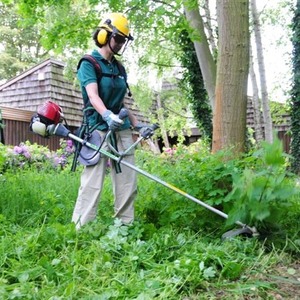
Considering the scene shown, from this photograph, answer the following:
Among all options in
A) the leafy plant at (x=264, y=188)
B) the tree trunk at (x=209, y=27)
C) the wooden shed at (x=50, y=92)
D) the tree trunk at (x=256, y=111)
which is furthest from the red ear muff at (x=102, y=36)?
the wooden shed at (x=50, y=92)

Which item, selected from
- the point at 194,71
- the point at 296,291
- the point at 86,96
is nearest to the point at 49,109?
the point at 86,96

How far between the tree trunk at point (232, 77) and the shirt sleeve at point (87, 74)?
1500mm

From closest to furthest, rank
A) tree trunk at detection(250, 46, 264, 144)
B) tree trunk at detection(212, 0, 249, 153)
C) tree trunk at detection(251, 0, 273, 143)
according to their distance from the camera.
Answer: tree trunk at detection(212, 0, 249, 153) → tree trunk at detection(251, 0, 273, 143) → tree trunk at detection(250, 46, 264, 144)

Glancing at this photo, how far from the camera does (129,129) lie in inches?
158

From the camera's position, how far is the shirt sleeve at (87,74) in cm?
364

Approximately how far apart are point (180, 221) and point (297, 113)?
8.28 meters

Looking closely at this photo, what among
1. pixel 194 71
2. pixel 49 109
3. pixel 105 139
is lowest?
pixel 105 139

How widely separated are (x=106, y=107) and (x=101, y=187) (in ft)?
2.23

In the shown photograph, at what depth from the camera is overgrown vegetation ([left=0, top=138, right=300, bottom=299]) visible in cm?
259

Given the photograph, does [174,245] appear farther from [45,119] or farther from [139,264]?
[45,119]

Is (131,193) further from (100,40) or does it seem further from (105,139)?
(100,40)

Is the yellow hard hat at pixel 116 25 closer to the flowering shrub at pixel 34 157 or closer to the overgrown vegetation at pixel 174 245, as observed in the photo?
the overgrown vegetation at pixel 174 245

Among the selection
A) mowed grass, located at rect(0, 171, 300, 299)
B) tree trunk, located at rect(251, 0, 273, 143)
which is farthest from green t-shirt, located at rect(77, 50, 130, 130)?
tree trunk, located at rect(251, 0, 273, 143)

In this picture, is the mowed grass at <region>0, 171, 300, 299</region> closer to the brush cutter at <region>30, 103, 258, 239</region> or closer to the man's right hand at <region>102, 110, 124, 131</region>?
the brush cutter at <region>30, 103, 258, 239</region>
